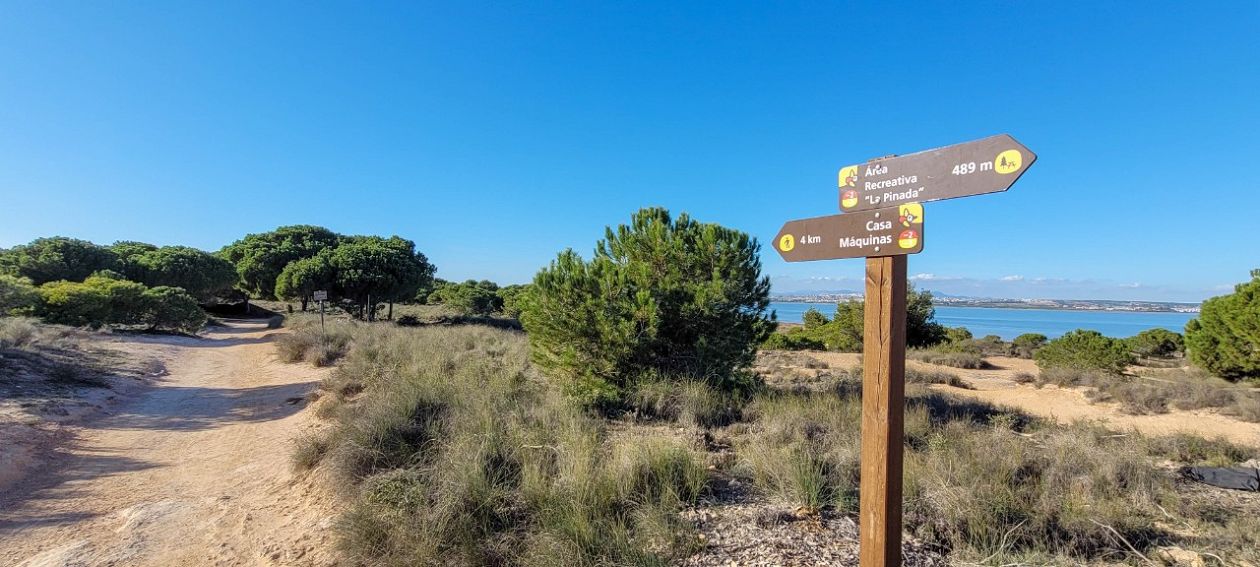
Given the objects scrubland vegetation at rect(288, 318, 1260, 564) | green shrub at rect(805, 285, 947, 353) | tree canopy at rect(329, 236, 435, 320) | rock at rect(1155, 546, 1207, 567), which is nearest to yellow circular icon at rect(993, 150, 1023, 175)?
scrubland vegetation at rect(288, 318, 1260, 564)

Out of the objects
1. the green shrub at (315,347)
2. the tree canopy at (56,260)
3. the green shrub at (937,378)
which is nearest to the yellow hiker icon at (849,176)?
the green shrub at (937,378)

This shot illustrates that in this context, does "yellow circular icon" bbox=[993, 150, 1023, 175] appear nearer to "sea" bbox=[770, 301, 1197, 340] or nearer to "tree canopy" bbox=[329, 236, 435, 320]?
"sea" bbox=[770, 301, 1197, 340]

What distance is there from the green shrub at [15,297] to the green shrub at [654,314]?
21.1 m

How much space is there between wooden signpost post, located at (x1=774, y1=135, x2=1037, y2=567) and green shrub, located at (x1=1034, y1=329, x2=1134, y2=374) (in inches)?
664

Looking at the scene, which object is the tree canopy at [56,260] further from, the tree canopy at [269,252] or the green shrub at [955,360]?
the green shrub at [955,360]

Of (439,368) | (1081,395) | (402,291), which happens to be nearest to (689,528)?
(439,368)

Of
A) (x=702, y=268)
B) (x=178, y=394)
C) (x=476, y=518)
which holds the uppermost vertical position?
(x=702, y=268)

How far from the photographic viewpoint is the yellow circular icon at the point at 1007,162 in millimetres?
2129

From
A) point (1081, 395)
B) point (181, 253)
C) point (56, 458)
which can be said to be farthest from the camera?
point (181, 253)

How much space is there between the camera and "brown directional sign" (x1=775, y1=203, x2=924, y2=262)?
92.0 inches

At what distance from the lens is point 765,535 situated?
320 centimetres

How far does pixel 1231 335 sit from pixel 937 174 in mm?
17735

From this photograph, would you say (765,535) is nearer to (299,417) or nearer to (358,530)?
(358,530)

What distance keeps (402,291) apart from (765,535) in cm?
3169
